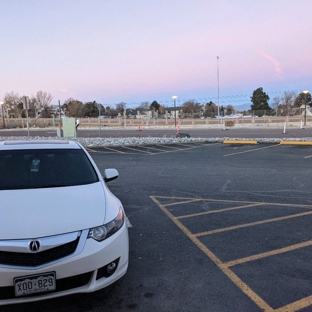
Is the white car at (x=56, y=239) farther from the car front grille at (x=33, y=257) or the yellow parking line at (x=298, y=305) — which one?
the yellow parking line at (x=298, y=305)

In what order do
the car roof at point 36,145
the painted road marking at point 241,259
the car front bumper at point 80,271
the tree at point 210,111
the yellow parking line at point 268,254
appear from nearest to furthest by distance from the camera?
the car front bumper at point 80,271 → the painted road marking at point 241,259 → the yellow parking line at point 268,254 → the car roof at point 36,145 → the tree at point 210,111

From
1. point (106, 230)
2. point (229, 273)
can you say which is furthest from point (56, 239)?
point (229, 273)

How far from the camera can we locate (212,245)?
4.22 metres

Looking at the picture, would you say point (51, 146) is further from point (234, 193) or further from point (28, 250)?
point (234, 193)

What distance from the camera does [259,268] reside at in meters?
3.57

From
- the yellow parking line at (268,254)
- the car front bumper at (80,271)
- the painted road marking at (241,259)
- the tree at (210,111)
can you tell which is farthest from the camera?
the tree at (210,111)

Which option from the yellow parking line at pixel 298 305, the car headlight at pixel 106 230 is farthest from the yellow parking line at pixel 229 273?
the car headlight at pixel 106 230

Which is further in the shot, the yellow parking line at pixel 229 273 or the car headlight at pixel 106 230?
the yellow parking line at pixel 229 273

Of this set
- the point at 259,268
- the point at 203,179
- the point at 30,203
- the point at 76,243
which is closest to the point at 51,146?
the point at 30,203

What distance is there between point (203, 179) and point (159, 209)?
2.95 meters

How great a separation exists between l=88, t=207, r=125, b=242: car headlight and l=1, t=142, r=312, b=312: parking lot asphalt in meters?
0.67

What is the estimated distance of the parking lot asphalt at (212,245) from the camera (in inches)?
117

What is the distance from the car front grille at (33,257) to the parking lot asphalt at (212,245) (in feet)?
2.09

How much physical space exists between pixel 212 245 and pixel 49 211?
2349mm
